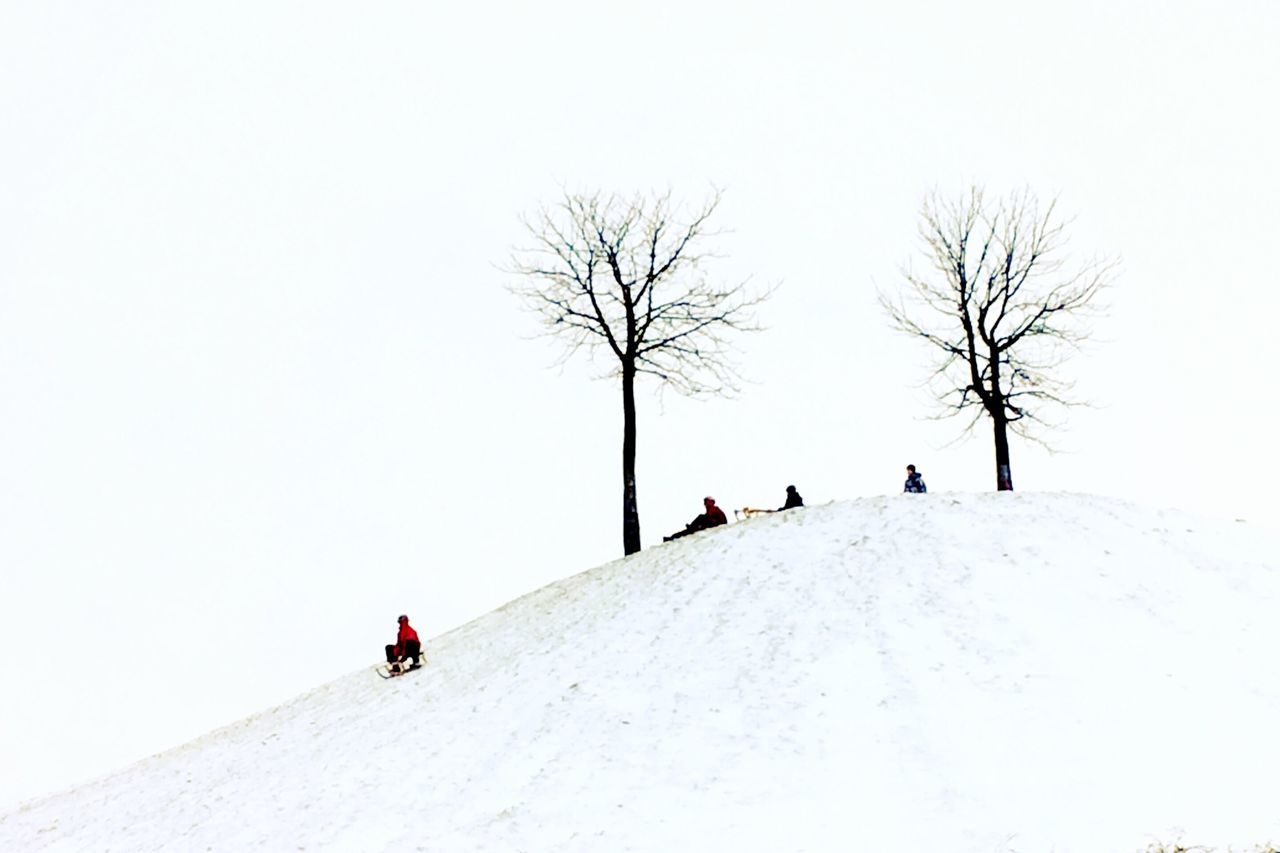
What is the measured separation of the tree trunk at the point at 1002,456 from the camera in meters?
31.7

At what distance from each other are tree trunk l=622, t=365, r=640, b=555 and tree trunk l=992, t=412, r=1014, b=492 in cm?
1123

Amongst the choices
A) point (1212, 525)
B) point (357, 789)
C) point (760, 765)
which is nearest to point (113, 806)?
point (357, 789)

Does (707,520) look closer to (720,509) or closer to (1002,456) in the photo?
(720,509)

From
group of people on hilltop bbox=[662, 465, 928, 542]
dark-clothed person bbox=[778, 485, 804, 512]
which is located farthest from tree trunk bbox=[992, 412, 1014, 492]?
dark-clothed person bbox=[778, 485, 804, 512]

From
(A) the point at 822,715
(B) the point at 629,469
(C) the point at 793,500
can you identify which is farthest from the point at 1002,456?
(A) the point at 822,715

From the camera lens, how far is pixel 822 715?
17.1 m

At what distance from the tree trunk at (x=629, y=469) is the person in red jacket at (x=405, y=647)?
6827mm

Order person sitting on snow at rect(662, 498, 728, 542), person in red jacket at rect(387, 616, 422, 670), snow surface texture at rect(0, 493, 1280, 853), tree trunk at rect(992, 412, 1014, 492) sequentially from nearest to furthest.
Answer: snow surface texture at rect(0, 493, 1280, 853) < person in red jacket at rect(387, 616, 422, 670) < person sitting on snow at rect(662, 498, 728, 542) < tree trunk at rect(992, 412, 1014, 492)

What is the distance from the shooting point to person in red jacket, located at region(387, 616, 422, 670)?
25312 millimetres

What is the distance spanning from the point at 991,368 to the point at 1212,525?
31.6 feet

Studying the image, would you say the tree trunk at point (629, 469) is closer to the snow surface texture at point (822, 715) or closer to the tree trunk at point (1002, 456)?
the snow surface texture at point (822, 715)

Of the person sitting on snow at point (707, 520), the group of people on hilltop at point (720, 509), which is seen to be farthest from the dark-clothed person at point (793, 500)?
the person sitting on snow at point (707, 520)

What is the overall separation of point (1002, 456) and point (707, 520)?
10.2 metres

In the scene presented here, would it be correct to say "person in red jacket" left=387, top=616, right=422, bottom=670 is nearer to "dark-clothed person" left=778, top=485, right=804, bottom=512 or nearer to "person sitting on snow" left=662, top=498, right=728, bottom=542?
"person sitting on snow" left=662, top=498, right=728, bottom=542
